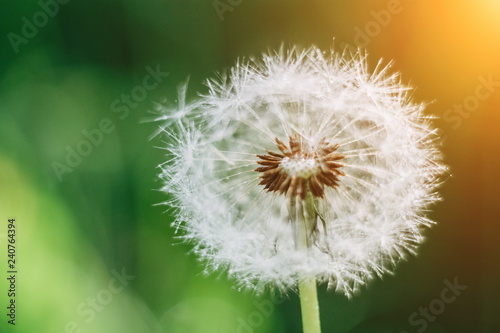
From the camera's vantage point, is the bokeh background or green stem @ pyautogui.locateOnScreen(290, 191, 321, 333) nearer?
green stem @ pyautogui.locateOnScreen(290, 191, 321, 333)

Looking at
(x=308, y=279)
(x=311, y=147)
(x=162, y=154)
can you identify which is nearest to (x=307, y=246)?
(x=308, y=279)

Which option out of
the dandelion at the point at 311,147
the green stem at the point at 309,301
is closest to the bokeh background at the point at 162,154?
the dandelion at the point at 311,147

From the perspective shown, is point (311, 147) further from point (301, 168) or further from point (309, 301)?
point (309, 301)

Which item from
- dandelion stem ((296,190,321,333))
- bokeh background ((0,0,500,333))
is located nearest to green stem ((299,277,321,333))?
dandelion stem ((296,190,321,333))

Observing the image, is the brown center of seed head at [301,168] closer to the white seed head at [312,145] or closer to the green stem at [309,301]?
the white seed head at [312,145]

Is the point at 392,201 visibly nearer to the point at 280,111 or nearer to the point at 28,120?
the point at 280,111

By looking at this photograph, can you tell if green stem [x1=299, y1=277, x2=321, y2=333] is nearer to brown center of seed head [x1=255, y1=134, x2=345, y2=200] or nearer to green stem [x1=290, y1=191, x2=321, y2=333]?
green stem [x1=290, y1=191, x2=321, y2=333]
